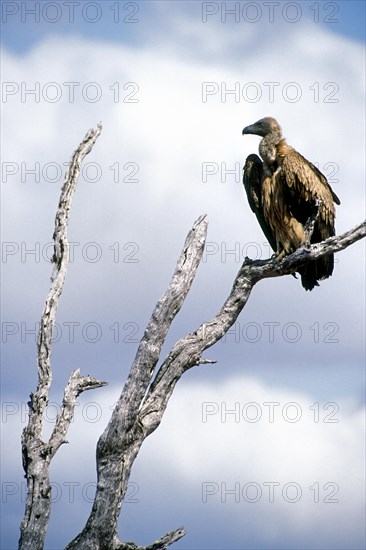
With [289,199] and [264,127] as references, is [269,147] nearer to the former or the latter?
[264,127]

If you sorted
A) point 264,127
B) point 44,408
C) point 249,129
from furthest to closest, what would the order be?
point 249,129 < point 264,127 < point 44,408

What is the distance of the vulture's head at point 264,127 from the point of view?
11922 millimetres

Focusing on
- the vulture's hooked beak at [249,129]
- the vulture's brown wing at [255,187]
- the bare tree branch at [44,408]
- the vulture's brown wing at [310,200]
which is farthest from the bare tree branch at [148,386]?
the vulture's hooked beak at [249,129]

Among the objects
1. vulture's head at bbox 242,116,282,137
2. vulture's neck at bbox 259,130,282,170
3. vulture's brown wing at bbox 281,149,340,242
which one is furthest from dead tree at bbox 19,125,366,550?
vulture's head at bbox 242,116,282,137

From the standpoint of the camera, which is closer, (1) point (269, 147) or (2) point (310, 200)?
(2) point (310, 200)

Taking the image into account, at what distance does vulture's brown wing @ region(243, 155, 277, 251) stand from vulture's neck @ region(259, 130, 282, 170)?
102 millimetres

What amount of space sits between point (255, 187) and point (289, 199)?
50 cm

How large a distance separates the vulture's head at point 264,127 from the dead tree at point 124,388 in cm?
240

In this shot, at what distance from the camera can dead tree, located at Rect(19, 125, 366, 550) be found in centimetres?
900

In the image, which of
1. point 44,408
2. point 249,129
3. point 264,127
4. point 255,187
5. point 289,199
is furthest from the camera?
point 249,129

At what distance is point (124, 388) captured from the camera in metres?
9.18

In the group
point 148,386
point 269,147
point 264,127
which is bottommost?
point 148,386

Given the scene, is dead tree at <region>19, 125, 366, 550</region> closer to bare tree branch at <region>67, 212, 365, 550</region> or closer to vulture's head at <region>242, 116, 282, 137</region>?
bare tree branch at <region>67, 212, 365, 550</region>

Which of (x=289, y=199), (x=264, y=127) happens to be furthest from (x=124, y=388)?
(x=264, y=127)
